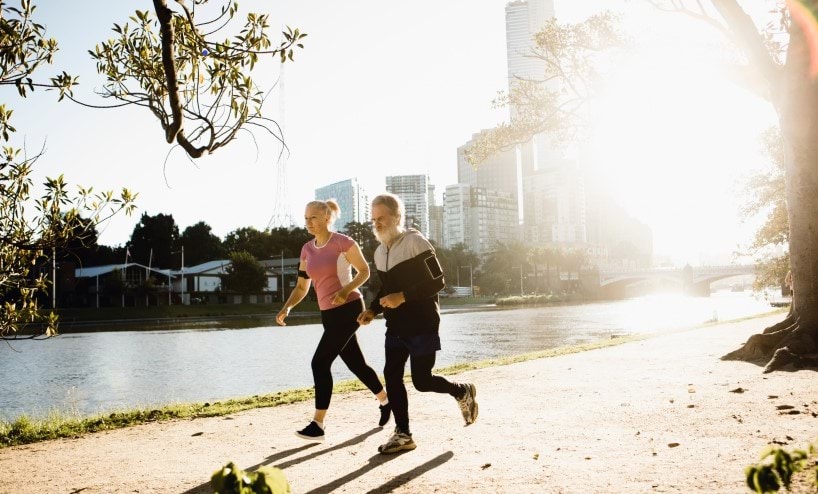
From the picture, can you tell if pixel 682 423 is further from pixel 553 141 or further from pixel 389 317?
pixel 553 141

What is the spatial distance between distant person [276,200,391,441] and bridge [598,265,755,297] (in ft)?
296

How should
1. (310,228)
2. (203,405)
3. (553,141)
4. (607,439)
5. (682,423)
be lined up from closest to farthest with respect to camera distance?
(607,439) < (682,423) < (310,228) < (203,405) < (553,141)

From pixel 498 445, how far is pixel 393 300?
1.34m

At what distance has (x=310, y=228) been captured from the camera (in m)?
5.51

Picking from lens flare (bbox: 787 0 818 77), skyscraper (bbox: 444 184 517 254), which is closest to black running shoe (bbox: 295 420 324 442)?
lens flare (bbox: 787 0 818 77)

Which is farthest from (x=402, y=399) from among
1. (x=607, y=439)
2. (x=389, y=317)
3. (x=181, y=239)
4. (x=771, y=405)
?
(x=181, y=239)

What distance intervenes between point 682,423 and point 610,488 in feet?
6.40

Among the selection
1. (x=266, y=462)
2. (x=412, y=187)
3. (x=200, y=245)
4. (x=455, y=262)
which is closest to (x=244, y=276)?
(x=200, y=245)

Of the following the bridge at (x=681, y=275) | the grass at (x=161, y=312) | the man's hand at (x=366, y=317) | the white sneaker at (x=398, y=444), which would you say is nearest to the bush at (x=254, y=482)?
the white sneaker at (x=398, y=444)

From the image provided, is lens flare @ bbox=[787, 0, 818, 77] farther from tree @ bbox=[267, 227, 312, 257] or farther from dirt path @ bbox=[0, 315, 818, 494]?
tree @ bbox=[267, 227, 312, 257]

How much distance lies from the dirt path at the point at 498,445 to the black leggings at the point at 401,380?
0.32 meters

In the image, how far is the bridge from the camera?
298ft

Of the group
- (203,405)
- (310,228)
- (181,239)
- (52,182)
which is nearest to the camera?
(310,228)

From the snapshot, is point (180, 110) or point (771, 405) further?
point (771, 405)
